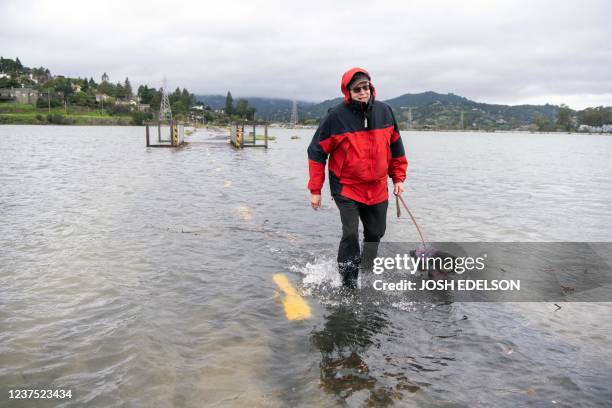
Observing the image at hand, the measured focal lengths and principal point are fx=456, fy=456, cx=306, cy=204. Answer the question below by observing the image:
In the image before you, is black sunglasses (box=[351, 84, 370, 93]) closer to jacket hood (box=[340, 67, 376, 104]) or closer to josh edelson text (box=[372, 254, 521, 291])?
jacket hood (box=[340, 67, 376, 104])

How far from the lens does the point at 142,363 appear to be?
414cm

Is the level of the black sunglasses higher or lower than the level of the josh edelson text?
higher

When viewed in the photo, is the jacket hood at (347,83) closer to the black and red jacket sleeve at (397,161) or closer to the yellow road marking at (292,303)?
the black and red jacket sleeve at (397,161)

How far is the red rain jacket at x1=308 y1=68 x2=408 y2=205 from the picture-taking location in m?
5.24

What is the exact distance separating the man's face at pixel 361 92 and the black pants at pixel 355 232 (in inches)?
45.7

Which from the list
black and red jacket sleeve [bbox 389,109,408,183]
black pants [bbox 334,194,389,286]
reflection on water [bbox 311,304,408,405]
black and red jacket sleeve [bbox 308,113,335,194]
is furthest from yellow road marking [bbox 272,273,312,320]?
black and red jacket sleeve [bbox 389,109,408,183]

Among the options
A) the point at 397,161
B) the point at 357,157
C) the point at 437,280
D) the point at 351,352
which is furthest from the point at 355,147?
the point at 437,280

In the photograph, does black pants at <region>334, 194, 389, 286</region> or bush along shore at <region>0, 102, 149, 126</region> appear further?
bush along shore at <region>0, 102, 149, 126</region>

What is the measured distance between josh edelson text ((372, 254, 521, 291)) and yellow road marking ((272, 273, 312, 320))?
115 centimetres

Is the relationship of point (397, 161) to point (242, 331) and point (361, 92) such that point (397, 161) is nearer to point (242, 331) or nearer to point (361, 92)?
point (361, 92)

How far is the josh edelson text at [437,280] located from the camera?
6137 mm

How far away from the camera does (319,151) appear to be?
540 centimetres

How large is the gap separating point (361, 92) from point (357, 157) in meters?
0.73

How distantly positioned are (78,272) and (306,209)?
7.21 metres
